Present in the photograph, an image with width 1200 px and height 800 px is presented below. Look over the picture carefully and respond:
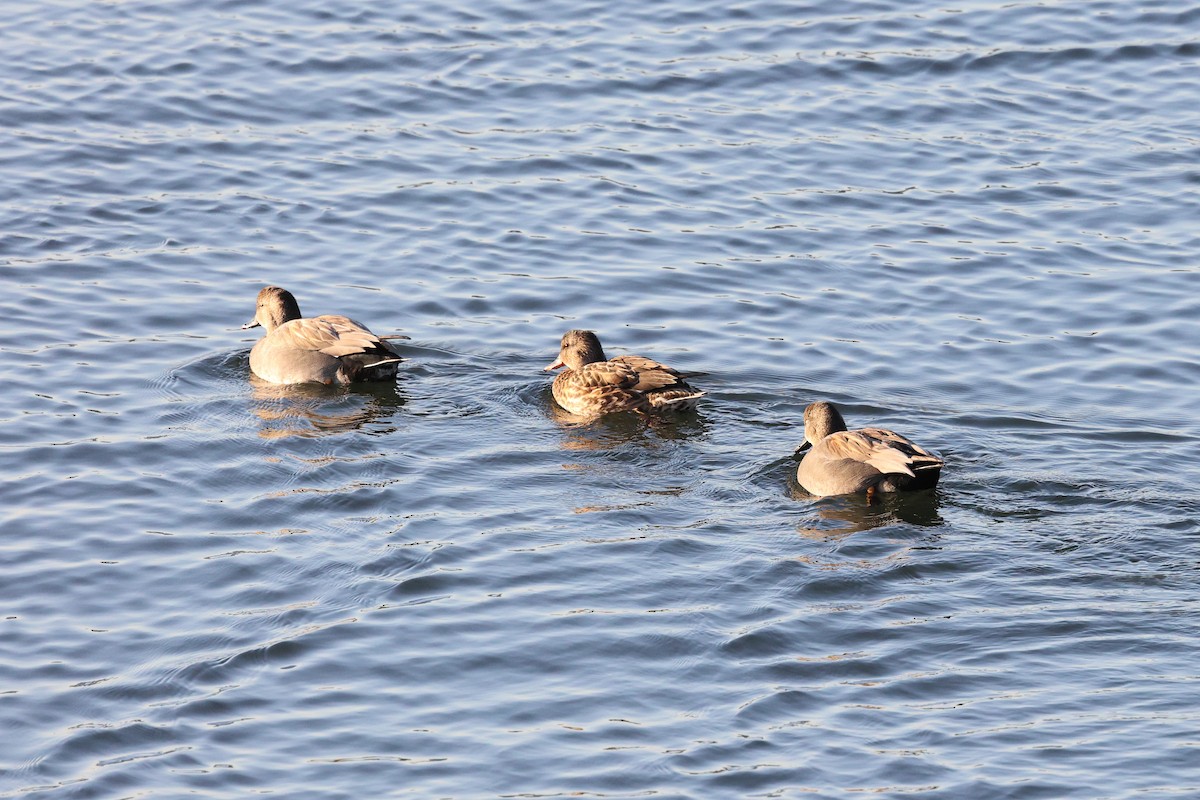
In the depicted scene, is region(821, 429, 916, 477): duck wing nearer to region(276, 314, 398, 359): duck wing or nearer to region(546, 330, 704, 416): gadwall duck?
region(546, 330, 704, 416): gadwall duck

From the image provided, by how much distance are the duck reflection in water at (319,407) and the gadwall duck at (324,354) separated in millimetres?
81

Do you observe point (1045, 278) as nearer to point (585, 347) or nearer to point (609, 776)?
point (585, 347)

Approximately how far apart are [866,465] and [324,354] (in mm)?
4349

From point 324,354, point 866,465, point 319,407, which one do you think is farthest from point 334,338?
point 866,465

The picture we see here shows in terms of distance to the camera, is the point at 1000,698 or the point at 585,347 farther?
the point at 585,347

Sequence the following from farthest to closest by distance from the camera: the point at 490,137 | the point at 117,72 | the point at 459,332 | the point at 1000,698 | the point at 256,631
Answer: the point at 117,72 < the point at 490,137 < the point at 459,332 < the point at 256,631 < the point at 1000,698

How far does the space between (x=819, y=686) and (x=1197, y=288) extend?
746 centimetres

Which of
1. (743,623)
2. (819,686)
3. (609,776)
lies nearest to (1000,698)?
(819,686)

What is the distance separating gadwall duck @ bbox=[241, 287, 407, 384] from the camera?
1308 cm

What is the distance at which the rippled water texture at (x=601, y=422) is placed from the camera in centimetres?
852

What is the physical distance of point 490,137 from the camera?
18297mm

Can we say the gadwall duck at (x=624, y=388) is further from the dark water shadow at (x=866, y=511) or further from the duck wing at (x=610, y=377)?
the dark water shadow at (x=866, y=511)

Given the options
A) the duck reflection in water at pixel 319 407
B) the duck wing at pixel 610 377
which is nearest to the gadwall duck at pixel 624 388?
the duck wing at pixel 610 377

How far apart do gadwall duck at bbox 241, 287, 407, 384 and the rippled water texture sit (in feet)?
0.65
